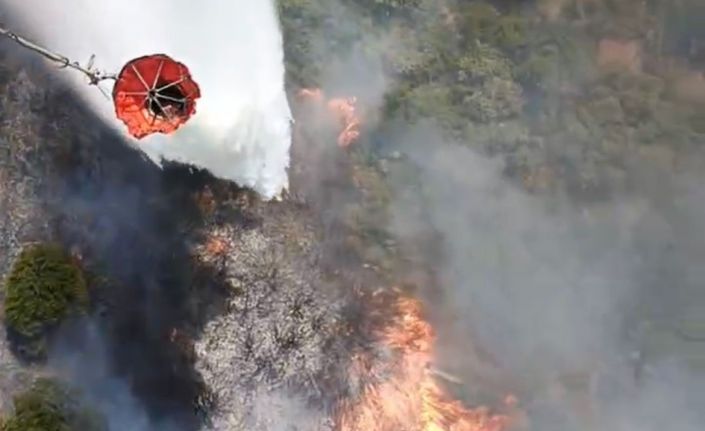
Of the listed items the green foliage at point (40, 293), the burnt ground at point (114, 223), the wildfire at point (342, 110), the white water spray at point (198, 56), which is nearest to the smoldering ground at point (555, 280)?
the wildfire at point (342, 110)

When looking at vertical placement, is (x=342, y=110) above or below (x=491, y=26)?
below

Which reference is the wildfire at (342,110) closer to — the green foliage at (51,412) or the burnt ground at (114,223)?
the burnt ground at (114,223)

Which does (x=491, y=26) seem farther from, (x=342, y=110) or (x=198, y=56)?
(x=198, y=56)

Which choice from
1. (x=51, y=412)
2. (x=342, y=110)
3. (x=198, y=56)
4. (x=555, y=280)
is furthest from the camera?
(x=342, y=110)

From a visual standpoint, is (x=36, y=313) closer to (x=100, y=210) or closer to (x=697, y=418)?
(x=100, y=210)

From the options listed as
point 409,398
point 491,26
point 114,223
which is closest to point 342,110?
point 491,26
